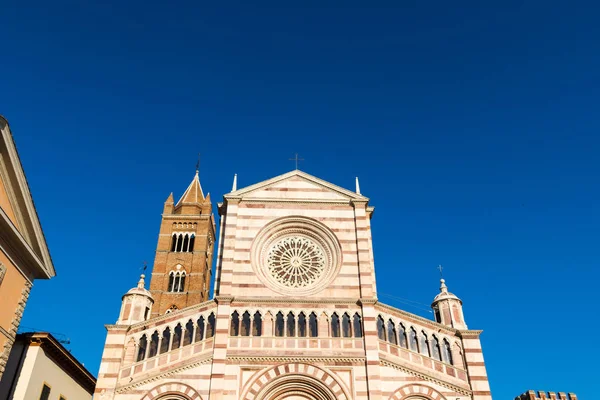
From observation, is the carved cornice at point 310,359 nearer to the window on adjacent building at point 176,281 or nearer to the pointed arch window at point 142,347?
the pointed arch window at point 142,347

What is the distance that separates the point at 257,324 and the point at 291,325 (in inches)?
62.9

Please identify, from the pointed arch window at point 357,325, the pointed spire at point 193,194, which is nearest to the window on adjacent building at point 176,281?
the pointed spire at point 193,194

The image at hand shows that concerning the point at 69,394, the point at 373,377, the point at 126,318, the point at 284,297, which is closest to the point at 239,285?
the point at 284,297

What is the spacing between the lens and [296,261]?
86.1ft

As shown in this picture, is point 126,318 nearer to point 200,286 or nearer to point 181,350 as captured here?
point 181,350

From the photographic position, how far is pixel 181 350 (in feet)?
75.3

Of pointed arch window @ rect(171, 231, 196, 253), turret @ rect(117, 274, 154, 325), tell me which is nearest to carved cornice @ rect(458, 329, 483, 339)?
turret @ rect(117, 274, 154, 325)

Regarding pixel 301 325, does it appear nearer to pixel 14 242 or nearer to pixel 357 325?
pixel 357 325

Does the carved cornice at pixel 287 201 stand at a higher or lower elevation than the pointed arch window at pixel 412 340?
higher

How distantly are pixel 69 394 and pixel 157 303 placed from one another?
68.6 feet

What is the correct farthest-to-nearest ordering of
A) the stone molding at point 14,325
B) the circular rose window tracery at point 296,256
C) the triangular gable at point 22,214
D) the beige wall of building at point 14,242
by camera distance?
the circular rose window tracery at point 296,256, the stone molding at point 14,325, the beige wall of building at point 14,242, the triangular gable at point 22,214

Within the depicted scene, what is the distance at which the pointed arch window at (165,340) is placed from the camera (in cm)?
2311

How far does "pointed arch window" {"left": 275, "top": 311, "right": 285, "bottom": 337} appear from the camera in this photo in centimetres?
2356

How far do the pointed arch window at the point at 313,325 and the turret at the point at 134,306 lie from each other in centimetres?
814
